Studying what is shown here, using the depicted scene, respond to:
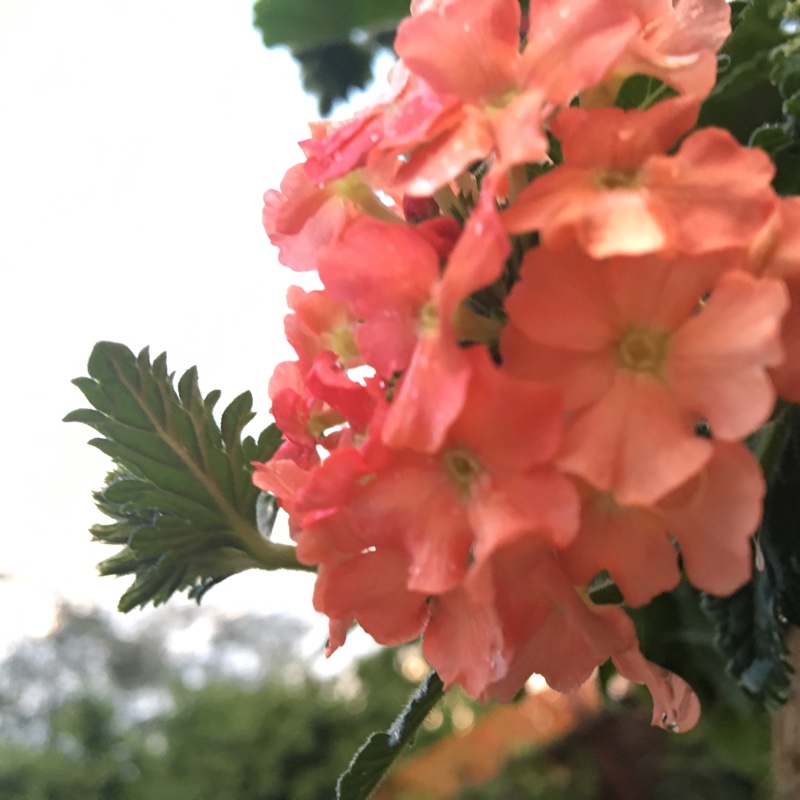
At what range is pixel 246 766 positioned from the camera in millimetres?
1076

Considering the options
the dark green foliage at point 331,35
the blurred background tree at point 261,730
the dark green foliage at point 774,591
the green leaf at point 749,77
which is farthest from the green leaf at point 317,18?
the blurred background tree at point 261,730

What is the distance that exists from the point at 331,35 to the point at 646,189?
0.56 m

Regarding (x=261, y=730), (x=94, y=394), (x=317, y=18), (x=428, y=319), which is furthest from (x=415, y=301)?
(x=261, y=730)

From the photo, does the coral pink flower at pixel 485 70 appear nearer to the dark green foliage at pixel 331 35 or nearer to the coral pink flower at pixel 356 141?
the coral pink flower at pixel 356 141

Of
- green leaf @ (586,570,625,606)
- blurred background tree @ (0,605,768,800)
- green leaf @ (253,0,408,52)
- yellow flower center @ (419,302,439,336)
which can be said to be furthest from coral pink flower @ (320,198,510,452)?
blurred background tree @ (0,605,768,800)

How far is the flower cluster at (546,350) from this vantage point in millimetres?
210

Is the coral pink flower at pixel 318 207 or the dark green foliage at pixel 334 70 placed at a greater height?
the coral pink flower at pixel 318 207

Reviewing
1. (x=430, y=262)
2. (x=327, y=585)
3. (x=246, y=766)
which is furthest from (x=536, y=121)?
(x=246, y=766)

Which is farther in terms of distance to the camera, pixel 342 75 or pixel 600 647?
pixel 342 75

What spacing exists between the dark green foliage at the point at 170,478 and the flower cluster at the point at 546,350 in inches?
6.0

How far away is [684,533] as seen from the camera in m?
0.23

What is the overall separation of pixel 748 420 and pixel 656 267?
46 mm

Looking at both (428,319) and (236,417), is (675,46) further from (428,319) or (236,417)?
(236,417)

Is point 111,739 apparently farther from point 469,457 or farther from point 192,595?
point 469,457
